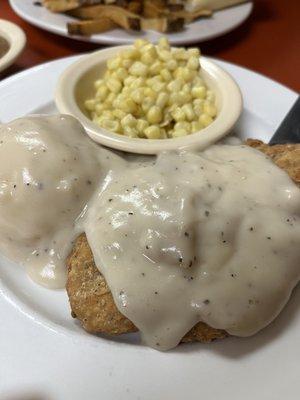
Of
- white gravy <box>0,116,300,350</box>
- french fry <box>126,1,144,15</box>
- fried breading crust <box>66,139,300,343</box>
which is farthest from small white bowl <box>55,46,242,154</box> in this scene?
french fry <box>126,1,144,15</box>

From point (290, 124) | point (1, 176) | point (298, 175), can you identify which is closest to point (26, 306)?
point (1, 176)

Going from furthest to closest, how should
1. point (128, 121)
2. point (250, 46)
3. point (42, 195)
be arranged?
point (250, 46)
point (128, 121)
point (42, 195)

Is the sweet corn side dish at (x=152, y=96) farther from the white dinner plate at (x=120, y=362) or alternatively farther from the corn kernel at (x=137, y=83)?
the white dinner plate at (x=120, y=362)

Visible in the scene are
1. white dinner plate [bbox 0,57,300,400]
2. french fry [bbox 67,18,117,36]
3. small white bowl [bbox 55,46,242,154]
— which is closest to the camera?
white dinner plate [bbox 0,57,300,400]

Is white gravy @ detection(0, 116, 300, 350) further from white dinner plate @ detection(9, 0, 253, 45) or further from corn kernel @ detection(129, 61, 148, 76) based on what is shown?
white dinner plate @ detection(9, 0, 253, 45)

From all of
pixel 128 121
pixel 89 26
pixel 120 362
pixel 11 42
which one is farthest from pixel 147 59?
pixel 120 362

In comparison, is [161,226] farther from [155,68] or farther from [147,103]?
[155,68]

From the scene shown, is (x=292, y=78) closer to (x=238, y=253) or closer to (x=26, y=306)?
(x=238, y=253)
